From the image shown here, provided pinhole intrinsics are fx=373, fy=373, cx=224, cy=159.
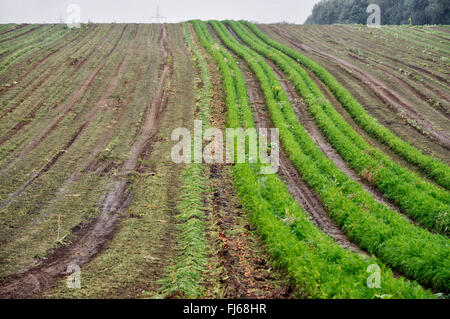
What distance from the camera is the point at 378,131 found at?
20703mm

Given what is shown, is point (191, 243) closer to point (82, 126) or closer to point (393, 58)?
point (82, 126)

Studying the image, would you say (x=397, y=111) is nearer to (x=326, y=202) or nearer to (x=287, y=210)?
(x=326, y=202)

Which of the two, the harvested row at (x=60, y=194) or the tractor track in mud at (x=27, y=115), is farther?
the tractor track in mud at (x=27, y=115)

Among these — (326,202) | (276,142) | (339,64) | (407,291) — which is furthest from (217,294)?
(339,64)

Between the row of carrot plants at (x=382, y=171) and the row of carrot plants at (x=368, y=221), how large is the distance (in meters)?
1.17

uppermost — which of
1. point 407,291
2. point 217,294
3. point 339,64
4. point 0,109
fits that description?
point 339,64

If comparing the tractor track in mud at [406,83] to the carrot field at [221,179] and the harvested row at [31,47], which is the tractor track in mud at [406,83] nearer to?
the carrot field at [221,179]

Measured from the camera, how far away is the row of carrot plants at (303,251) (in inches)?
305

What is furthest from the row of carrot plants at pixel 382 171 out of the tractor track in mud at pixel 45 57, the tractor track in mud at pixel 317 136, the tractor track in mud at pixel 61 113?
the tractor track in mud at pixel 45 57

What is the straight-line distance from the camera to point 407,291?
7297 millimetres

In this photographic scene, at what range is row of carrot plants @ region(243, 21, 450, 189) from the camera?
52.4 feet

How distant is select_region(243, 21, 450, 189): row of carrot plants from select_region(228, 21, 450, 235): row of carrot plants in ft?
3.86

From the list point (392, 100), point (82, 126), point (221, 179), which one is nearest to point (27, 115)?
point (82, 126)
